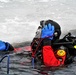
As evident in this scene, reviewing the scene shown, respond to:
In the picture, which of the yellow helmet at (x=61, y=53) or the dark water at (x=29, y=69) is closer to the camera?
the dark water at (x=29, y=69)

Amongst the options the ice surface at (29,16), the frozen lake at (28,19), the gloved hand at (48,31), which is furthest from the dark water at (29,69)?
the ice surface at (29,16)

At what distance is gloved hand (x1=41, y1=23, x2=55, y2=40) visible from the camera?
6000 mm

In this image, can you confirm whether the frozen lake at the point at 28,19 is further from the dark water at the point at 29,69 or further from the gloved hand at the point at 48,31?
the gloved hand at the point at 48,31

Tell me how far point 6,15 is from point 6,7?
5.00 ft

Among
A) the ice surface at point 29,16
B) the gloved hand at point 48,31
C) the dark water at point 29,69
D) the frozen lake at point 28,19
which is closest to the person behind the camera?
the dark water at point 29,69

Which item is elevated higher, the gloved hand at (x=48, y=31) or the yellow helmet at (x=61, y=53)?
the gloved hand at (x=48, y=31)

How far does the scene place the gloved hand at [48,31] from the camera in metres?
6.00

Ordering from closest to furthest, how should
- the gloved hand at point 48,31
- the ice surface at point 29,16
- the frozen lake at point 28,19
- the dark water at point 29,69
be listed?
the dark water at point 29,69
the gloved hand at point 48,31
the frozen lake at point 28,19
the ice surface at point 29,16

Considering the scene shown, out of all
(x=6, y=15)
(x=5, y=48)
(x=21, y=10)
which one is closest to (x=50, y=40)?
(x=5, y=48)

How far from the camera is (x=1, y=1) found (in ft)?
48.5

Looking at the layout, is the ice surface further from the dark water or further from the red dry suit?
the red dry suit

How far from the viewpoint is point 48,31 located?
6020 millimetres

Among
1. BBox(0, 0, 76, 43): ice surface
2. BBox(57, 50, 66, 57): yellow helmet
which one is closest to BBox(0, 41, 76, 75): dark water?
BBox(57, 50, 66, 57): yellow helmet

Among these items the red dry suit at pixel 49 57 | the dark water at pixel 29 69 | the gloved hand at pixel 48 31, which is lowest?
the dark water at pixel 29 69
